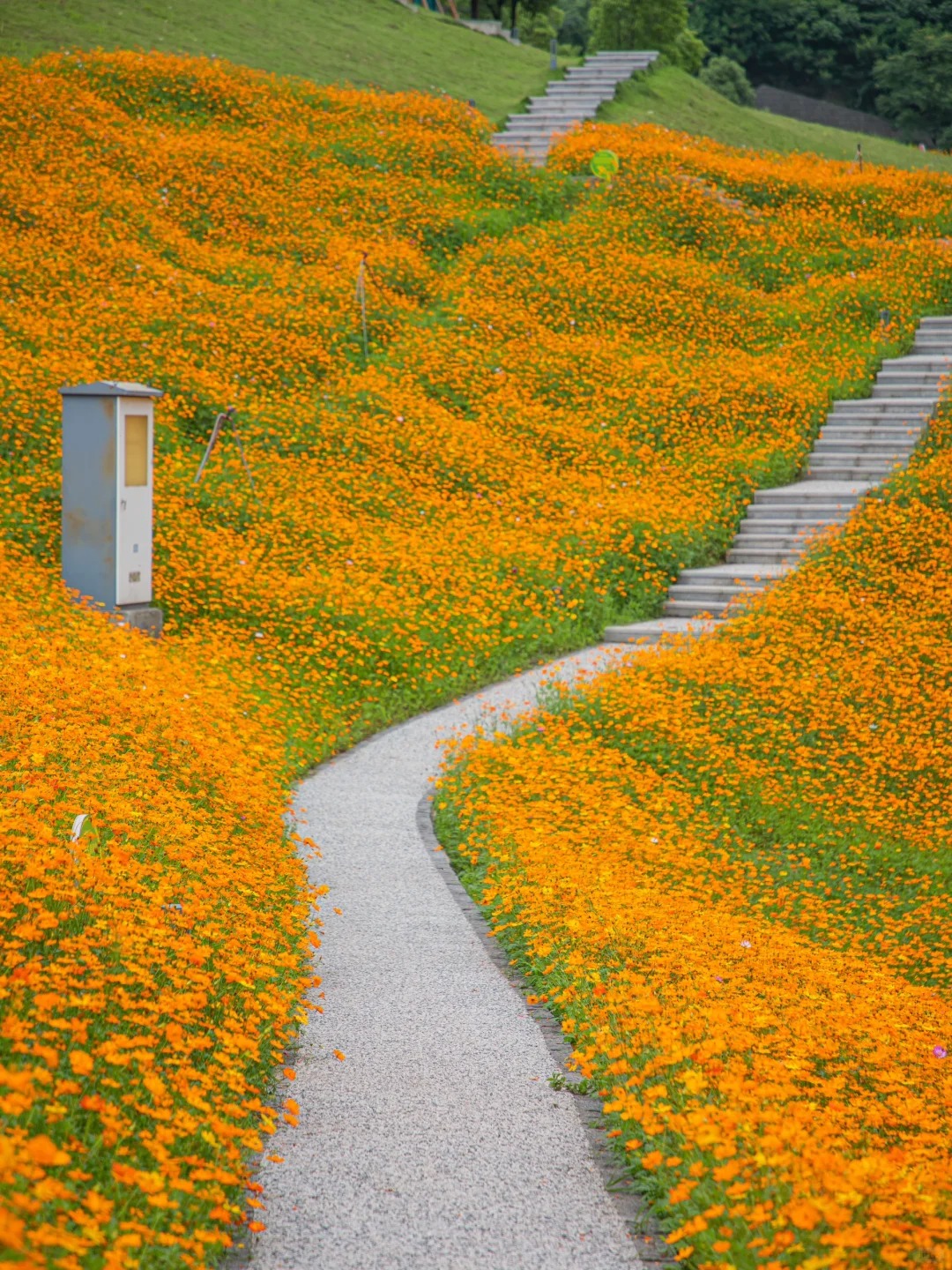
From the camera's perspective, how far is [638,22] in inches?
1886

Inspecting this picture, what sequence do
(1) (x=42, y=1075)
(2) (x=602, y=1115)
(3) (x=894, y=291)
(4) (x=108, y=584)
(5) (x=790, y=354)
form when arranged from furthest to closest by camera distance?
(3) (x=894, y=291) → (5) (x=790, y=354) → (4) (x=108, y=584) → (2) (x=602, y=1115) → (1) (x=42, y=1075)

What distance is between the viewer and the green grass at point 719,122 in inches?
1319

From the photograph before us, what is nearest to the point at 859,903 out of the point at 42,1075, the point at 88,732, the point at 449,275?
the point at 88,732

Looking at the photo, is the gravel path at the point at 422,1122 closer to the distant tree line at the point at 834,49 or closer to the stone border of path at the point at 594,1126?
the stone border of path at the point at 594,1126

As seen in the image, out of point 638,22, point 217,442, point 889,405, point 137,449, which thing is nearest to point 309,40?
point 638,22

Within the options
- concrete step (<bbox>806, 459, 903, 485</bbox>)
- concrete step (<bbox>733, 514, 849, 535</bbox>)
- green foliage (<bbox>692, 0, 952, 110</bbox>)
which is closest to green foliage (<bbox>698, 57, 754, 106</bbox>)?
green foliage (<bbox>692, 0, 952, 110</bbox>)

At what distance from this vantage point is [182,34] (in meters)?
30.7

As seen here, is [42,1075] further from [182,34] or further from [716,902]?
[182,34]

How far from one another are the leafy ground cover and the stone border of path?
0.07 m

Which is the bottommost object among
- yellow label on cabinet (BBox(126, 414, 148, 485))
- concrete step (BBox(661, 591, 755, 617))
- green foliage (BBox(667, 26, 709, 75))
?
concrete step (BBox(661, 591, 755, 617))

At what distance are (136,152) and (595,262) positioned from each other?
27.6 ft

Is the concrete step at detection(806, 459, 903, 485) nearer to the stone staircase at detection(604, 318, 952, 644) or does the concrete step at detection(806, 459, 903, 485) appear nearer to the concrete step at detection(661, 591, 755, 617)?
the stone staircase at detection(604, 318, 952, 644)

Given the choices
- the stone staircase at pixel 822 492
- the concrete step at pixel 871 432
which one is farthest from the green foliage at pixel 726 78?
the concrete step at pixel 871 432

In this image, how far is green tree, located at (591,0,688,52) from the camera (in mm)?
47844
